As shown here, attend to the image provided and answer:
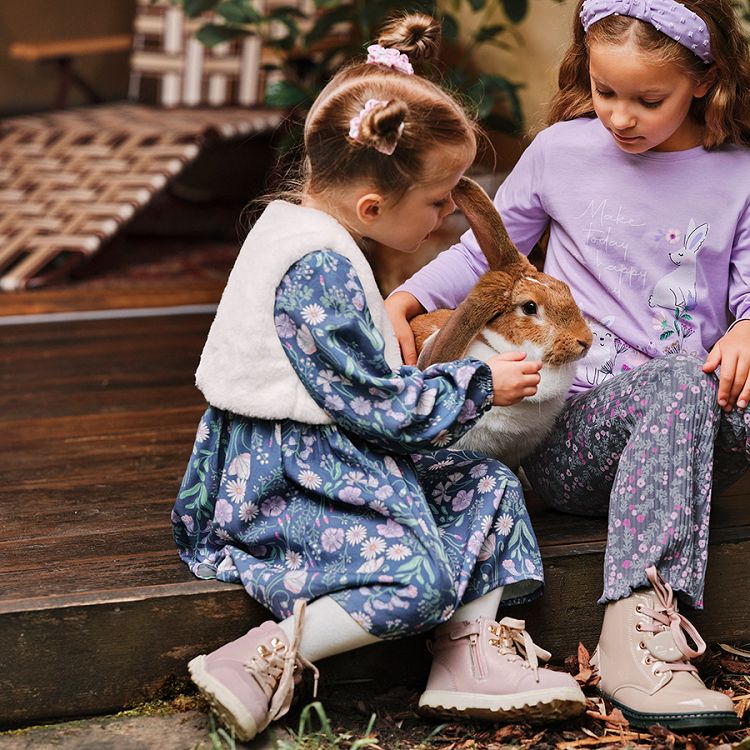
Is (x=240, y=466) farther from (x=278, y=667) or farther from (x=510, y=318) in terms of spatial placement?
(x=510, y=318)

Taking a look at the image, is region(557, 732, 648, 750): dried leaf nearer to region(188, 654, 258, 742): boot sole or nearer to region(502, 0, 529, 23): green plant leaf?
region(188, 654, 258, 742): boot sole

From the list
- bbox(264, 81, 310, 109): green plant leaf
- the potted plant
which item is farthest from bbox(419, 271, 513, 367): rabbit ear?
bbox(264, 81, 310, 109): green plant leaf

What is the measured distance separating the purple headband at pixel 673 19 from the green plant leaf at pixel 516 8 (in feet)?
7.17

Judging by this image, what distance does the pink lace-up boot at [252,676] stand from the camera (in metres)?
1.53

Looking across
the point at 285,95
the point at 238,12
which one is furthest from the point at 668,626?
the point at 238,12

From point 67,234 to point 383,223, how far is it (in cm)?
283

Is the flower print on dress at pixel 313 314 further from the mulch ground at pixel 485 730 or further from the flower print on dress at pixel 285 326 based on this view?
the mulch ground at pixel 485 730

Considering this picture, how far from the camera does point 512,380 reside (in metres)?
1.66

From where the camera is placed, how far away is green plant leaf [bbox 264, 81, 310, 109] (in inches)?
155

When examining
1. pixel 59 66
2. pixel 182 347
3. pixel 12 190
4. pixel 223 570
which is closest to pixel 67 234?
pixel 12 190

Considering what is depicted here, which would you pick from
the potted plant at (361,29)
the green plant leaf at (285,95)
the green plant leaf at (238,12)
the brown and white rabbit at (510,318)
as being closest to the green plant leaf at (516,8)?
the potted plant at (361,29)

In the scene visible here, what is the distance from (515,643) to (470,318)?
0.50 meters

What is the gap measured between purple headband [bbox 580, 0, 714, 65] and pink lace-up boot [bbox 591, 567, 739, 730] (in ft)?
2.73

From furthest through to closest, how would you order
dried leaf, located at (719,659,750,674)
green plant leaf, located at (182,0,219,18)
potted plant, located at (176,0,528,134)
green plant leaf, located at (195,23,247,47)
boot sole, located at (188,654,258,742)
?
green plant leaf, located at (195,23,247,47), green plant leaf, located at (182,0,219,18), potted plant, located at (176,0,528,134), dried leaf, located at (719,659,750,674), boot sole, located at (188,654,258,742)
